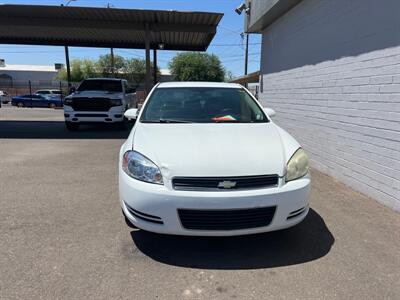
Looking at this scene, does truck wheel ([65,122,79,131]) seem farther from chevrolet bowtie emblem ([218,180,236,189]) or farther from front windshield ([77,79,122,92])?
chevrolet bowtie emblem ([218,180,236,189])

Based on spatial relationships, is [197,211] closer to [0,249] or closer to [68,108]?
[0,249]

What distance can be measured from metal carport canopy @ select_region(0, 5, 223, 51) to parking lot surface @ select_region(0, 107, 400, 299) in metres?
8.63

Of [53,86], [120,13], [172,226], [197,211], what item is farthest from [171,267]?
[53,86]

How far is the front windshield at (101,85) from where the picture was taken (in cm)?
1229

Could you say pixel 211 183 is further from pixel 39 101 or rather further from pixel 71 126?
pixel 39 101

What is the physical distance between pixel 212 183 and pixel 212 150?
375mm

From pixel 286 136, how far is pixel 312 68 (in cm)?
376

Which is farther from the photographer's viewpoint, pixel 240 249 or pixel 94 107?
pixel 94 107

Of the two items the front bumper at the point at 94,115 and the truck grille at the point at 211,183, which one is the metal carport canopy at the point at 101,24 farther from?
the truck grille at the point at 211,183

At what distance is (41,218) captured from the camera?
4000 mm

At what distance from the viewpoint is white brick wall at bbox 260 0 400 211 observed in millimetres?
4488

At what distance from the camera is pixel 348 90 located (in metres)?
5.48

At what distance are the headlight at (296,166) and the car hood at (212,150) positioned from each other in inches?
2.7

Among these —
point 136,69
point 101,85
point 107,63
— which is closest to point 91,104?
point 101,85
